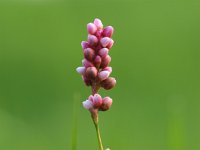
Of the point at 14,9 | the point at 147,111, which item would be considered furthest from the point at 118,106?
the point at 14,9

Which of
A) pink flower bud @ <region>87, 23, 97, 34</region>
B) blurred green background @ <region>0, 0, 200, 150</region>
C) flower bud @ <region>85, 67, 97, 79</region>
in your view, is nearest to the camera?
flower bud @ <region>85, 67, 97, 79</region>

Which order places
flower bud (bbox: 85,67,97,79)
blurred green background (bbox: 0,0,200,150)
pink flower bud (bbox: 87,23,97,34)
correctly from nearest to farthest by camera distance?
1. flower bud (bbox: 85,67,97,79)
2. pink flower bud (bbox: 87,23,97,34)
3. blurred green background (bbox: 0,0,200,150)

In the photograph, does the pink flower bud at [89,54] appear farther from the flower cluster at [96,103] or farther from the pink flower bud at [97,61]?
the flower cluster at [96,103]

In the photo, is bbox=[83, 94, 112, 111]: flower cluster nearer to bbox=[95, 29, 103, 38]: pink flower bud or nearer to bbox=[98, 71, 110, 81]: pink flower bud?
bbox=[98, 71, 110, 81]: pink flower bud

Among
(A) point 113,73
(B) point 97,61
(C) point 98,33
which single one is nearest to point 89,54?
(B) point 97,61

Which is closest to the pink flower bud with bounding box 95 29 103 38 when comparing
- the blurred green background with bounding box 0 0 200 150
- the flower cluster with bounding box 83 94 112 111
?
the flower cluster with bounding box 83 94 112 111

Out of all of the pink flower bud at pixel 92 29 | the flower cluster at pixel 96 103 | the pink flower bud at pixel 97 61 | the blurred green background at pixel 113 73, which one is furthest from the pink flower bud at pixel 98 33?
the blurred green background at pixel 113 73

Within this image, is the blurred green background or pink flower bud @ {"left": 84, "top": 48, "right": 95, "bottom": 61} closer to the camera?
pink flower bud @ {"left": 84, "top": 48, "right": 95, "bottom": 61}
